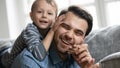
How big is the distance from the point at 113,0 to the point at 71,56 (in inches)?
57.3

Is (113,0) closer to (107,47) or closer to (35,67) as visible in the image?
(107,47)

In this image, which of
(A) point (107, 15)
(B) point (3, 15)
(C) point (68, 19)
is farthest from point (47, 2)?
(B) point (3, 15)

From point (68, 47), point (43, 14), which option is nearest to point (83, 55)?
point (68, 47)

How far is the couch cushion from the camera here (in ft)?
5.18

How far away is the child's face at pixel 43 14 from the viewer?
145 centimetres

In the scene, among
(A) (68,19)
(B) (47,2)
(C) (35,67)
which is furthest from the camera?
(B) (47,2)

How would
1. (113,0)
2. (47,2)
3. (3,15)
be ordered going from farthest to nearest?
(3,15)
(113,0)
(47,2)

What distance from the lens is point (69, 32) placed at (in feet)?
3.61

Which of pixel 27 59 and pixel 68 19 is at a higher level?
pixel 68 19

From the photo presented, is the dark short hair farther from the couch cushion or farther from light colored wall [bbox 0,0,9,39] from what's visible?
light colored wall [bbox 0,0,9,39]

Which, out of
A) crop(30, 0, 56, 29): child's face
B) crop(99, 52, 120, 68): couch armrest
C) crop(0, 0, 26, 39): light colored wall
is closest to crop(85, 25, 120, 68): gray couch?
crop(30, 0, 56, 29): child's face

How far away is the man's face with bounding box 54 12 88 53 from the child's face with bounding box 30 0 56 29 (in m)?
0.29

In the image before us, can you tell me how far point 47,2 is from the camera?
1.50 metres

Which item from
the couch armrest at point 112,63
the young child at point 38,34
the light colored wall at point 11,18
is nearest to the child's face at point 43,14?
the young child at point 38,34
